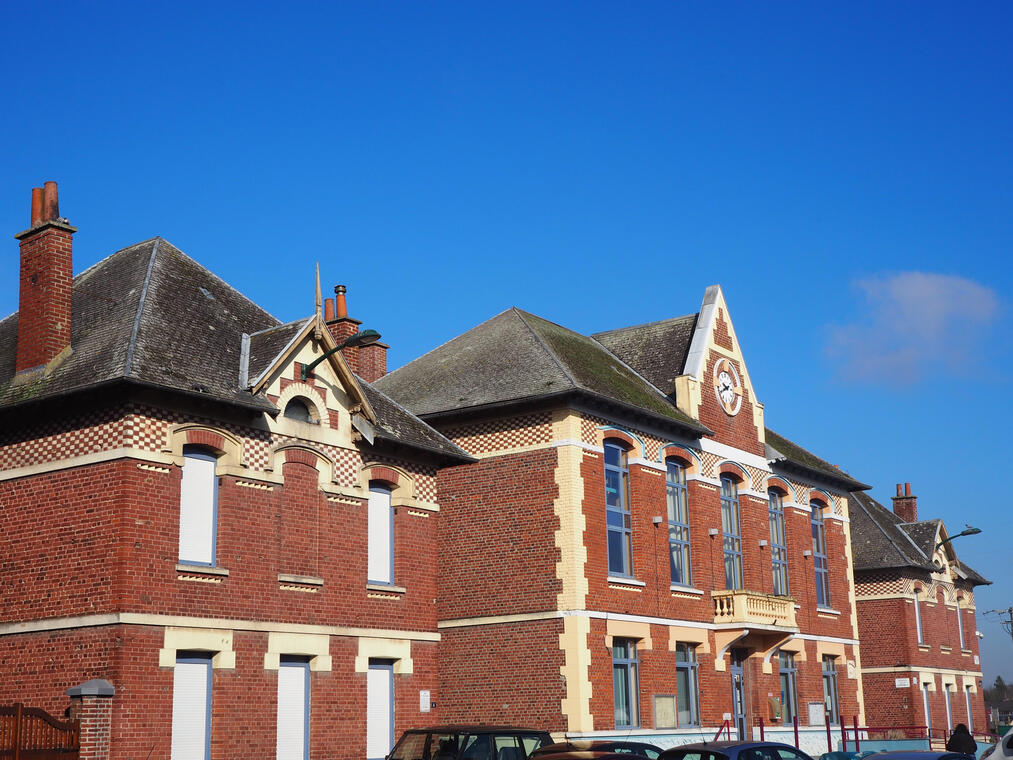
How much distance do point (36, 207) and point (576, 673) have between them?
1472cm

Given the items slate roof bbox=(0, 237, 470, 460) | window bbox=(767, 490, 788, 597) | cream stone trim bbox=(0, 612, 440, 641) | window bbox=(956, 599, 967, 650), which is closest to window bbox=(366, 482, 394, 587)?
slate roof bbox=(0, 237, 470, 460)

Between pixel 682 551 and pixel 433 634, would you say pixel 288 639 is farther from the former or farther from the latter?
pixel 682 551

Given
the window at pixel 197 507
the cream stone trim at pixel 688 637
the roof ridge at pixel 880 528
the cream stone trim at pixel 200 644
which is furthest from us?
the roof ridge at pixel 880 528

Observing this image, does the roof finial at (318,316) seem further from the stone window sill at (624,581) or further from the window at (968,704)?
the window at (968,704)

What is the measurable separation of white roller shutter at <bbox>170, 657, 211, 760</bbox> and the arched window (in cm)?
500

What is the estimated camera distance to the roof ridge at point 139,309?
20.3 m

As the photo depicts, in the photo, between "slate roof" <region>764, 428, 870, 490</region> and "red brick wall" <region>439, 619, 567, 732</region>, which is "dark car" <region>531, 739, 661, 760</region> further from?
"slate roof" <region>764, 428, 870, 490</region>

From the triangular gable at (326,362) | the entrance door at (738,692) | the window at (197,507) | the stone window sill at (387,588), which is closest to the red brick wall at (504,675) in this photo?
the stone window sill at (387,588)

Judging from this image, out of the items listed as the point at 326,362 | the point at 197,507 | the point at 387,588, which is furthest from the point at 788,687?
the point at 197,507

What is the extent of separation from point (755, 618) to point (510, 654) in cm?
788

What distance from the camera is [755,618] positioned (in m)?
32.2

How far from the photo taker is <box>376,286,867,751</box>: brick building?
90.5 ft

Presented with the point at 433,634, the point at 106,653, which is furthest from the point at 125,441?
the point at 433,634

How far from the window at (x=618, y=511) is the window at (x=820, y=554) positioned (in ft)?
37.8
